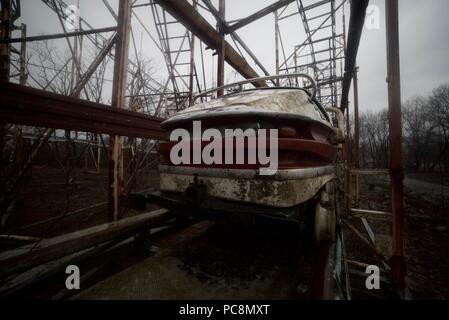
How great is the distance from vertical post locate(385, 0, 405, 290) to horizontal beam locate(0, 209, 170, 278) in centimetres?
238

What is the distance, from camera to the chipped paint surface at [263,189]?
1382 mm

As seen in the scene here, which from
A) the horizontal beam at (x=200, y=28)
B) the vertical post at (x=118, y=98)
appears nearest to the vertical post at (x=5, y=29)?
the vertical post at (x=118, y=98)

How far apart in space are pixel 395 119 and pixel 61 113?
3.12 meters

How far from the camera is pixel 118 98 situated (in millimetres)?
2584

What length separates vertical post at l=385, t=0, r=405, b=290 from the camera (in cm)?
216

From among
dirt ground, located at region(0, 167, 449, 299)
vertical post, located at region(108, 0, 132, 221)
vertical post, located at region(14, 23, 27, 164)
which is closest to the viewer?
dirt ground, located at region(0, 167, 449, 299)

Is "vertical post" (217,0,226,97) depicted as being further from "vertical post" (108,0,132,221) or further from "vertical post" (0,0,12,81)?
"vertical post" (0,0,12,81)

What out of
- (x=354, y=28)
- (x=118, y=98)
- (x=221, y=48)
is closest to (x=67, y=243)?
(x=118, y=98)

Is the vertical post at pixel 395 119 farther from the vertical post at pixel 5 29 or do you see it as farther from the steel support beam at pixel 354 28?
the vertical post at pixel 5 29

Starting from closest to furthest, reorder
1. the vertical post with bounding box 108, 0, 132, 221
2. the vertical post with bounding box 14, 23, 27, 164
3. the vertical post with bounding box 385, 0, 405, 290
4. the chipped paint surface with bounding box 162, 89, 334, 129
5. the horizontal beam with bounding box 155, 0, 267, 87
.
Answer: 1. the chipped paint surface with bounding box 162, 89, 334, 129
2. the vertical post with bounding box 385, 0, 405, 290
3. the vertical post with bounding box 14, 23, 27, 164
4. the vertical post with bounding box 108, 0, 132, 221
5. the horizontal beam with bounding box 155, 0, 267, 87

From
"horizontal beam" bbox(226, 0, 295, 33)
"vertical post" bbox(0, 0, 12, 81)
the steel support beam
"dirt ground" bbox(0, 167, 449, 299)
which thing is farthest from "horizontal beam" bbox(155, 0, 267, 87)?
"dirt ground" bbox(0, 167, 449, 299)

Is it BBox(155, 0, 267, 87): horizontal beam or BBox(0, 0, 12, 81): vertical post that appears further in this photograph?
BBox(155, 0, 267, 87): horizontal beam
